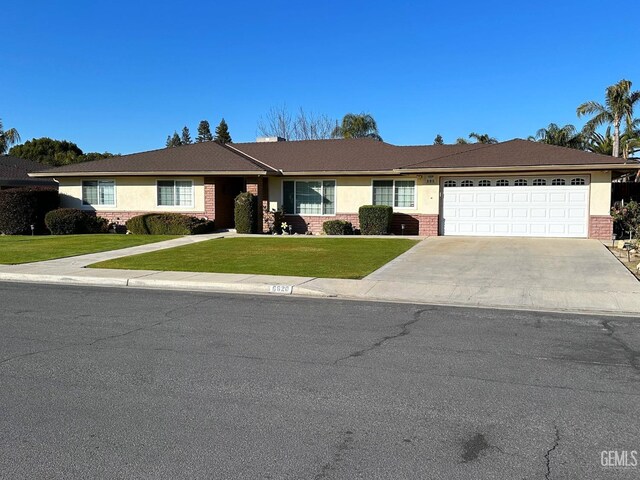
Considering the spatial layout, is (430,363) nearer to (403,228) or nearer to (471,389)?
(471,389)

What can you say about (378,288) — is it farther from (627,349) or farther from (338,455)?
(338,455)

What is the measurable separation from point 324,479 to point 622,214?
20.5 meters

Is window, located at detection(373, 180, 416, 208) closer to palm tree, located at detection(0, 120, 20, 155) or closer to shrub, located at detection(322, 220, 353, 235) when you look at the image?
shrub, located at detection(322, 220, 353, 235)

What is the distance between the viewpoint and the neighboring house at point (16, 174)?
32250mm

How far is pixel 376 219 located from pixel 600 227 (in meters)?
8.66

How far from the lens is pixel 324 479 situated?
3.79 meters

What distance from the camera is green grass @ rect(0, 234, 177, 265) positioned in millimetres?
17703

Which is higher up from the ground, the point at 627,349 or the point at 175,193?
the point at 175,193

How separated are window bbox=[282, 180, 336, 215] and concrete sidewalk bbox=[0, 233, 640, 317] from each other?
11.7m

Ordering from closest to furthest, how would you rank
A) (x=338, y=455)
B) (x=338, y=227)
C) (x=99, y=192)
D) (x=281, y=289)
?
(x=338, y=455) < (x=281, y=289) < (x=338, y=227) < (x=99, y=192)

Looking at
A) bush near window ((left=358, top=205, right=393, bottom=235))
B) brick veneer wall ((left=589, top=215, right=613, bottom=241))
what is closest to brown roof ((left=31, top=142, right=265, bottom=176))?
bush near window ((left=358, top=205, right=393, bottom=235))

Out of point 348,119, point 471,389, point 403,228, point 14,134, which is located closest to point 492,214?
point 403,228

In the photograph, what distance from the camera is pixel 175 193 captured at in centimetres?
2700

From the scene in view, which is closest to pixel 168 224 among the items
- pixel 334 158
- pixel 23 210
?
pixel 23 210
